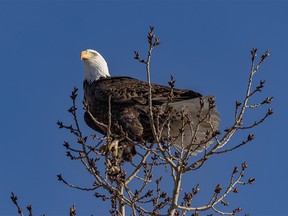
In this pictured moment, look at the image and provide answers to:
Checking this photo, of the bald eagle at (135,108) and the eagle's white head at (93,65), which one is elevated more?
the eagle's white head at (93,65)

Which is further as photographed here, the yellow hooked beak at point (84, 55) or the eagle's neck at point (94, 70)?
the yellow hooked beak at point (84, 55)

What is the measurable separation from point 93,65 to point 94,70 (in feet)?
0.38

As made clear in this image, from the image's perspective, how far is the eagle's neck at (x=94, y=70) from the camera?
839 cm

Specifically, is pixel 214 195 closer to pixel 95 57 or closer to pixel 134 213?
pixel 134 213

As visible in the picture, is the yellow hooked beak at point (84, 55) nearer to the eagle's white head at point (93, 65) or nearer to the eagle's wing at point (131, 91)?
the eagle's white head at point (93, 65)

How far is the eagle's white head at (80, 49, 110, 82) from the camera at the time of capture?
27.6ft

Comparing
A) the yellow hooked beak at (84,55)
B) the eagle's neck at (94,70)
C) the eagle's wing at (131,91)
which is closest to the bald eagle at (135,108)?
the eagle's wing at (131,91)

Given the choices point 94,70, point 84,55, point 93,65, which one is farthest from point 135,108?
point 84,55

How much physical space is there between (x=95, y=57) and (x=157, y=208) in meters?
3.73

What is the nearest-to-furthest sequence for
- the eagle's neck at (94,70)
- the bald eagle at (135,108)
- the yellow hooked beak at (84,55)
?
the bald eagle at (135,108)
the eagle's neck at (94,70)
the yellow hooked beak at (84,55)

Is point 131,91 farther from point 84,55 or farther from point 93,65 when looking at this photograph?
point 84,55

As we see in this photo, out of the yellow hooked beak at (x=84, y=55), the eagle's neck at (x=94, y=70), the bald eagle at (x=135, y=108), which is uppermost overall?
the yellow hooked beak at (x=84, y=55)

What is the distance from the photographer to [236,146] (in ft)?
15.7

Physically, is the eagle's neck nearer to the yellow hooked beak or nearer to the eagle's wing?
the yellow hooked beak
